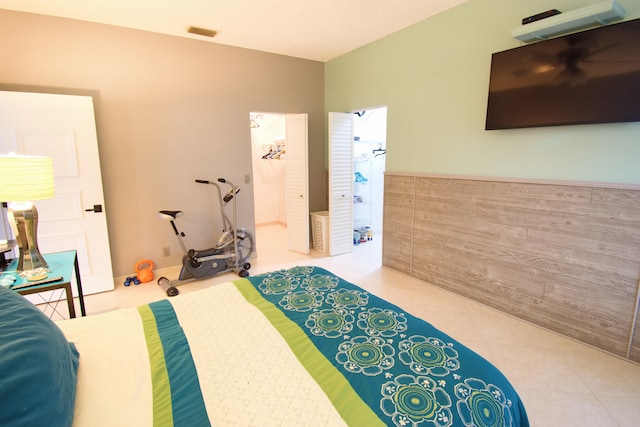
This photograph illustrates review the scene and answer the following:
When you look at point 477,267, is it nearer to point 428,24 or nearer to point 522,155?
point 522,155

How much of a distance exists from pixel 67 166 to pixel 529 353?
4.40 m

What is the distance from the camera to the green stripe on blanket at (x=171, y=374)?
3.40 feet

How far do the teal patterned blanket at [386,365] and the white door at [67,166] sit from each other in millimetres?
2520

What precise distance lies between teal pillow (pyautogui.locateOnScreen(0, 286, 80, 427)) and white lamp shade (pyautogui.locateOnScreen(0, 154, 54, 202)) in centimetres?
86

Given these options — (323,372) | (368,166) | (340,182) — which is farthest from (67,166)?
(368,166)

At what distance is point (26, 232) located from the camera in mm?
2061

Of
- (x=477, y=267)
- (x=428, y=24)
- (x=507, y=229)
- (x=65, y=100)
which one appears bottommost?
(x=477, y=267)

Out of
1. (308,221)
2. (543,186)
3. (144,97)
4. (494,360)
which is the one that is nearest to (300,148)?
(308,221)

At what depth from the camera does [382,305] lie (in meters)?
1.73

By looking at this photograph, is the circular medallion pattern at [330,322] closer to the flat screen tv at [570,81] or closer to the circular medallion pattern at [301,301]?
the circular medallion pattern at [301,301]

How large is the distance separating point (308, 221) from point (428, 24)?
2.86 metres

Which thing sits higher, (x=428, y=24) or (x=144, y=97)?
(x=428, y=24)

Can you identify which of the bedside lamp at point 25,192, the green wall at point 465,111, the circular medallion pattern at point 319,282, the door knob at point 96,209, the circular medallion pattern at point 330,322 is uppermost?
the green wall at point 465,111

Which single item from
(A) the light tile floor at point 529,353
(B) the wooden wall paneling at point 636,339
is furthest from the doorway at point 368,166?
(B) the wooden wall paneling at point 636,339
